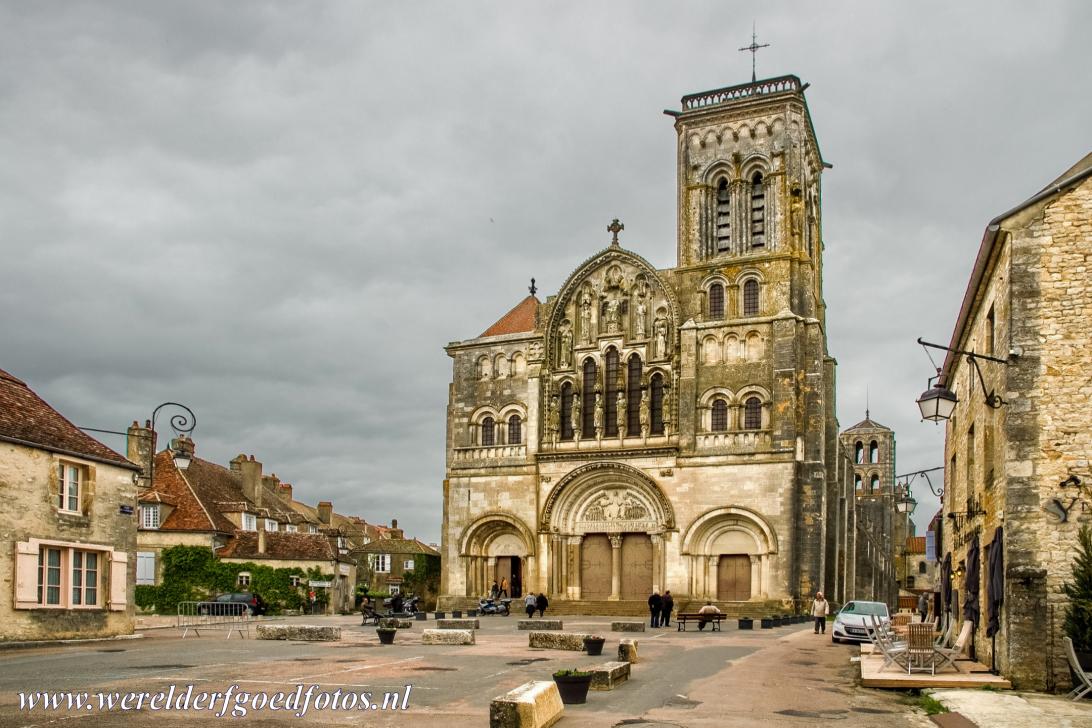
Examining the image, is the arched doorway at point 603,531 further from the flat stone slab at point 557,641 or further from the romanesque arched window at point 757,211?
the flat stone slab at point 557,641

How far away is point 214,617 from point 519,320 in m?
20.9

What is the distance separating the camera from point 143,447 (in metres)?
32.4

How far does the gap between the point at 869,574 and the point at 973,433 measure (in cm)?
4045

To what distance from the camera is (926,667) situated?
55.2ft

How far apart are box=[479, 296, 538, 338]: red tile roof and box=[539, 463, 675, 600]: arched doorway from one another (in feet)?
26.7

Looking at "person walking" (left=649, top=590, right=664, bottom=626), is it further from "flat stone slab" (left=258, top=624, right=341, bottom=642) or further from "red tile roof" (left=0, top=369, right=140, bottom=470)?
"red tile roof" (left=0, top=369, right=140, bottom=470)

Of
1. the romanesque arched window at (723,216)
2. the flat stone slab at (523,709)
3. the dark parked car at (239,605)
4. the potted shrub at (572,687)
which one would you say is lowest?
the dark parked car at (239,605)

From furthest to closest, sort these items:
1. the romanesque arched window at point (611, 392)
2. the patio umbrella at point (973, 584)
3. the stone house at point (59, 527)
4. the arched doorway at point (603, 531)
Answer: the romanesque arched window at point (611, 392)
the arched doorway at point (603, 531)
the stone house at point (59, 527)
the patio umbrella at point (973, 584)

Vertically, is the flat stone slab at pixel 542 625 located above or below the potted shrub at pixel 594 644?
below

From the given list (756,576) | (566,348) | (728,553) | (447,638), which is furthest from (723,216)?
(447,638)

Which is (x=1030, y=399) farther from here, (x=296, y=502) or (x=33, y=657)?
(x=296, y=502)

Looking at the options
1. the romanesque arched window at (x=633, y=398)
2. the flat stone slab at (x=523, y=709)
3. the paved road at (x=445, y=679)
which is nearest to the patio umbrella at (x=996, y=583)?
the paved road at (x=445, y=679)

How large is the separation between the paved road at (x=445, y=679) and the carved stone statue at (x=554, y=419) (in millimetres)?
21627

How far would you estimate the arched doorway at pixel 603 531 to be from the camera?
4412 centimetres
